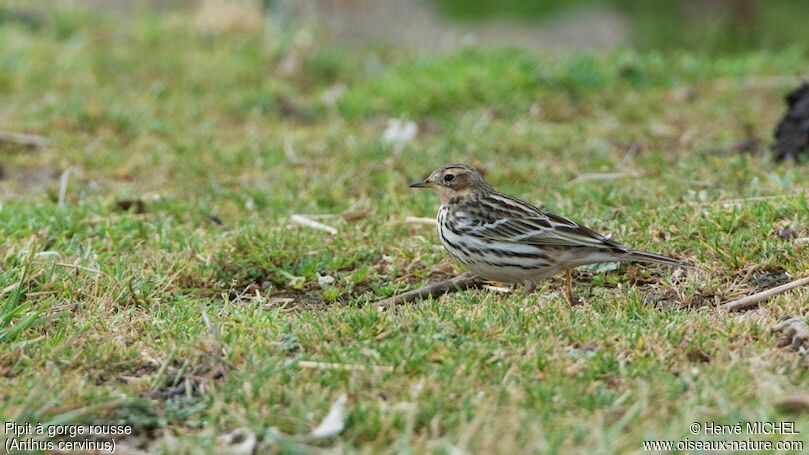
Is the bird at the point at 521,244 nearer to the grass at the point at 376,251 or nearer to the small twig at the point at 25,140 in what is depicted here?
the grass at the point at 376,251

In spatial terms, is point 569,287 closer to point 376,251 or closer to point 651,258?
point 651,258

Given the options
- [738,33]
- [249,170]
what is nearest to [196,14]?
[249,170]

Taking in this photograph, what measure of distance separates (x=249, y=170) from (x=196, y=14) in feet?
20.6

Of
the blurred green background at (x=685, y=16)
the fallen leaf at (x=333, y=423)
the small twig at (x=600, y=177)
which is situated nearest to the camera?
the fallen leaf at (x=333, y=423)

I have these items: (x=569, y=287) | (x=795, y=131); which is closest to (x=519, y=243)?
(x=569, y=287)

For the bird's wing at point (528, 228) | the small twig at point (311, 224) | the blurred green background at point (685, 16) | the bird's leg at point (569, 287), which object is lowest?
the blurred green background at point (685, 16)

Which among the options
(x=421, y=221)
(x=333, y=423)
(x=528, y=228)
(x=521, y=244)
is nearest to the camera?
(x=333, y=423)

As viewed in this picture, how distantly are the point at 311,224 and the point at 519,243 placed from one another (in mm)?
1683

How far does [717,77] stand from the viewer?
1202cm

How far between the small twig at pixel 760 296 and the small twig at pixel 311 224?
2581 mm

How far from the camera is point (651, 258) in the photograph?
5.70 m

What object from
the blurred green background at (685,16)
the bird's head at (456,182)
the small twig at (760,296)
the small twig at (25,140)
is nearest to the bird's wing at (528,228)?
the bird's head at (456,182)

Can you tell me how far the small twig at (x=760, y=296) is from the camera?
5465 millimetres

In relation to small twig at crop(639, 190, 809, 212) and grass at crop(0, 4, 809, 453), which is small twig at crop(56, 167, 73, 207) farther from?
small twig at crop(639, 190, 809, 212)
